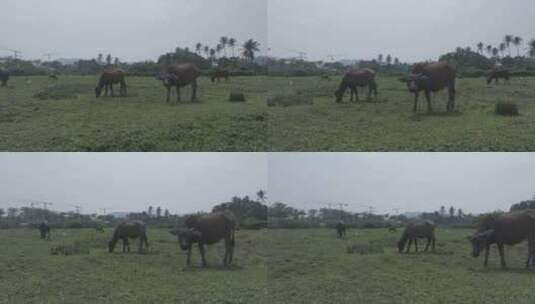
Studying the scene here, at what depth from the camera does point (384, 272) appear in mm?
5375

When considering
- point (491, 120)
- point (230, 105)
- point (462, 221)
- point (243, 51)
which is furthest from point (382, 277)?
point (243, 51)

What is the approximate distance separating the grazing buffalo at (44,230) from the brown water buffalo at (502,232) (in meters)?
4.27

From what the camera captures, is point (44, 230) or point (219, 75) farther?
point (219, 75)

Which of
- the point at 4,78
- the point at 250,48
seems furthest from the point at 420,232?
the point at 4,78

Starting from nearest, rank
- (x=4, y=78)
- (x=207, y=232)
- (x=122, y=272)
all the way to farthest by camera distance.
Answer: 1. (x=122, y=272)
2. (x=207, y=232)
3. (x=4, y=78)

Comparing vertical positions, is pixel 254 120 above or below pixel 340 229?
above

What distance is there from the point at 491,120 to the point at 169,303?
350 centimetres

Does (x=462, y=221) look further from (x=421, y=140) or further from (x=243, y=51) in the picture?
(x=243, y=51)

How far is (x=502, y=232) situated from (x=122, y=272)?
12.5 feet

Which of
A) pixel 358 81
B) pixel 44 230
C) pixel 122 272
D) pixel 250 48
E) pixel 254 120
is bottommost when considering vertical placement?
pixel 122 272

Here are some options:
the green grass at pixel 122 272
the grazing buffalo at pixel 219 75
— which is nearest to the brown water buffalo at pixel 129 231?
the green grass at pixel 122 272

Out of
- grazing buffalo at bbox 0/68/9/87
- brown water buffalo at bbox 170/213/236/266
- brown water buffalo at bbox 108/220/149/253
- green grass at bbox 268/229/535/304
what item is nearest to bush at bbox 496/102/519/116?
green grass at bbox 268/229/535/304

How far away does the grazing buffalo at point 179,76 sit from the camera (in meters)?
5.59

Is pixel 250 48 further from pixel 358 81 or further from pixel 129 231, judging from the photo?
pixel 129 231
